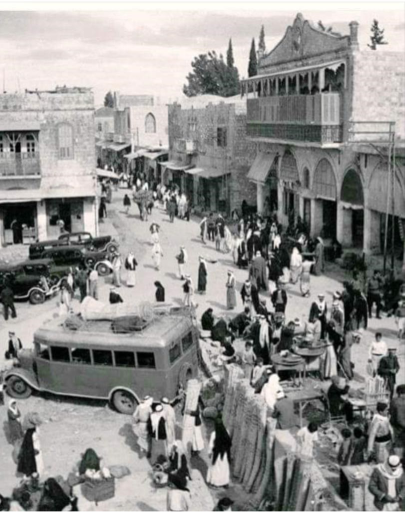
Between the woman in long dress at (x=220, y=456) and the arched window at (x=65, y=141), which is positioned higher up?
the arched window at (x=65, y=141)

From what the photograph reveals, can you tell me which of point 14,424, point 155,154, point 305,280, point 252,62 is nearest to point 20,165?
point 305,280

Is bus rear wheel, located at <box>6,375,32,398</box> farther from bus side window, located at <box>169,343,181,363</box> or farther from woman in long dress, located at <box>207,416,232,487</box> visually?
woman in long dress, located at <box>207,416,232,487</box>

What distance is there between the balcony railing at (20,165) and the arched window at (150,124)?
3613cm

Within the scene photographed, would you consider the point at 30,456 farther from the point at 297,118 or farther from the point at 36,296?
the point at 297,118

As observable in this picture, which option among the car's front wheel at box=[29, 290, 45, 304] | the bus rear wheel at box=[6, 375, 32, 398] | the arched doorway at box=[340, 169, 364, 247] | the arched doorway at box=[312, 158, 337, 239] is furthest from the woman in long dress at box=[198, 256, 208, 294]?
the bus rear wheel at box=[6, 375, 32, 398]

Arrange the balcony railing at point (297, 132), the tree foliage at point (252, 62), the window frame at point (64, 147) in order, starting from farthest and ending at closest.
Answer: the tree foliage at point (252, 62) < the window frame at point (64, 147) < the balcony railing at point (297, 132)

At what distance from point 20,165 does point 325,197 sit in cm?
1284

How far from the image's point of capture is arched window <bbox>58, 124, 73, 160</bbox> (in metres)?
32.1

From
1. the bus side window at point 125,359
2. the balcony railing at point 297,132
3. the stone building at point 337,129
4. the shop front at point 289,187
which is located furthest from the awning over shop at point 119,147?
the bus side window at point 125,359

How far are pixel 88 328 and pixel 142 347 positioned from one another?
4.61 ft

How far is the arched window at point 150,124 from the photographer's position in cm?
6725

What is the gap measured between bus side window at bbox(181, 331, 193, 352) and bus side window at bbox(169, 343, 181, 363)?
0.29 meters

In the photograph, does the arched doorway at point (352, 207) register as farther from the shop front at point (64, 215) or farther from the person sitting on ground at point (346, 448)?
the person sitting on ground at point (346, 448)

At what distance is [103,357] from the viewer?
47.6 feet
